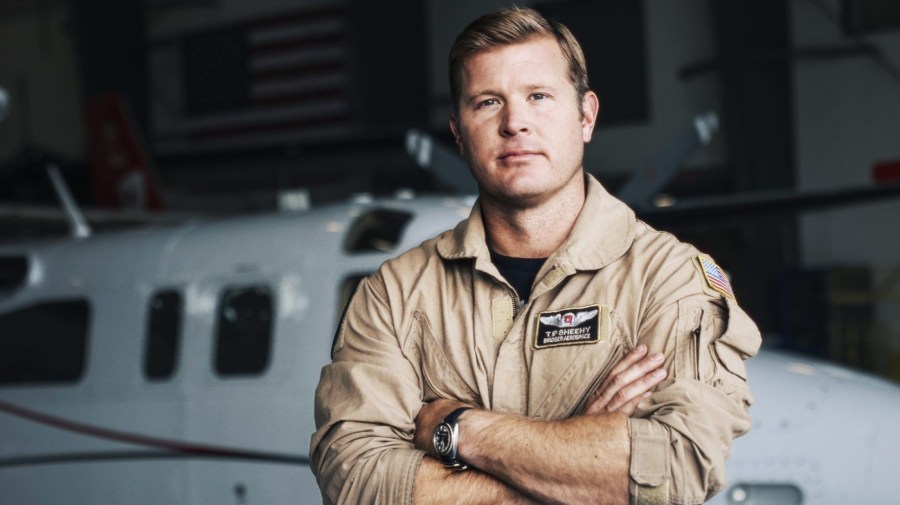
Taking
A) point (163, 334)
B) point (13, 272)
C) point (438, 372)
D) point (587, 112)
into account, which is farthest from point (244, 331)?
point (587, 112)

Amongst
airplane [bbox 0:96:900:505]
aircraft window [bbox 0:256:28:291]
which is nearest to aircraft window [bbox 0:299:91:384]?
airplane [bbox 0:96:900:505]

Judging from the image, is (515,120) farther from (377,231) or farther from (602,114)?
(602,114)

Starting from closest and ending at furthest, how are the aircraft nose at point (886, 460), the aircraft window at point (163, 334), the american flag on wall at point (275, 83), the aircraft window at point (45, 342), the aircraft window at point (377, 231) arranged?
the aircraft nose at point (886, 460) < the aircraft window at point (377, 231) < the aircraft window at point (163, 334) < the aircraft window at point (45, 342) < the american flag on wall at point (275, 83)

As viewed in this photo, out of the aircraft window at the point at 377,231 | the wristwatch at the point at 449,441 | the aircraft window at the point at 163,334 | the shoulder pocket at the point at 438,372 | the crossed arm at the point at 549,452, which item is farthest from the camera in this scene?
the aircraft window at the point at 163,334

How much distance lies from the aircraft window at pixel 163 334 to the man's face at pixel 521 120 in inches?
138

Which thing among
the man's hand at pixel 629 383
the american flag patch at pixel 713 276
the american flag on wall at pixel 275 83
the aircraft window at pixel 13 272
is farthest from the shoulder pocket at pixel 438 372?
the american flag on wall at pixel 275 83

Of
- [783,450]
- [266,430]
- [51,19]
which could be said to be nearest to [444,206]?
[266,430]

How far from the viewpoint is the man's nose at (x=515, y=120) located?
1940 mm

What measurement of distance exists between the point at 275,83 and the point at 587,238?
13.2m

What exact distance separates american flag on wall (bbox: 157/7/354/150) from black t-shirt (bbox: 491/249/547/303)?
1246 cm

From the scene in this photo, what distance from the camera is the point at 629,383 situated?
1.88 meters

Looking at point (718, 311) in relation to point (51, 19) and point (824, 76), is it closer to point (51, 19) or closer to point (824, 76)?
point (824, 76)

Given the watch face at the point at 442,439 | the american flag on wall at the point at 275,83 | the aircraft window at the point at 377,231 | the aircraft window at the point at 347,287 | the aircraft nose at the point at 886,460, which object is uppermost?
the american flag on wall at the point at 275,83

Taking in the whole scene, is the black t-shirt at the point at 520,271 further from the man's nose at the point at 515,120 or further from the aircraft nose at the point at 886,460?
the aircraft nose at the point at 886,460
